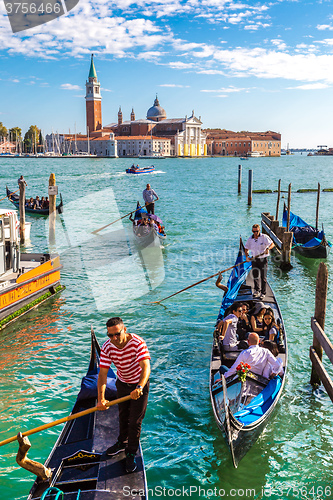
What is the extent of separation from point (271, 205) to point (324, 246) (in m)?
11.0

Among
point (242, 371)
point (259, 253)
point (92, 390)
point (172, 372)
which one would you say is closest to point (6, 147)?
point (259, 253)

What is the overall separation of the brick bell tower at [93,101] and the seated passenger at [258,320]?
91.9 m

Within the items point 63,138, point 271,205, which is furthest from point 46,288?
point 63,138

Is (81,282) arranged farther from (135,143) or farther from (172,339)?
(135,143)

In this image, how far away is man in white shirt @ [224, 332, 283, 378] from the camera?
13.6 ft

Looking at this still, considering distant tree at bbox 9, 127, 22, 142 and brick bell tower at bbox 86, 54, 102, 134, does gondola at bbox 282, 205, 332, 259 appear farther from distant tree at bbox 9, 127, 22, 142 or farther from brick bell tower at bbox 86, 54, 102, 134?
distant tree at bbox 9, 127, 22, 142

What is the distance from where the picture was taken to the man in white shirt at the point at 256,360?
13.6 ft

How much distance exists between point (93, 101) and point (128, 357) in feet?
315

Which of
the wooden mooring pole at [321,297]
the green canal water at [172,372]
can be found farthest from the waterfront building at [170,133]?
the wooden mooring pole at [321,297]

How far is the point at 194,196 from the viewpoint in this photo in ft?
85.3

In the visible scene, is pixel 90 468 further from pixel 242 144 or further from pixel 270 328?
pixel 242 144

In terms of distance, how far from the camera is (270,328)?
16.8ft

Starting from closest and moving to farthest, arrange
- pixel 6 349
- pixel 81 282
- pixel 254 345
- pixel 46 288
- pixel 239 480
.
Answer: pixel 239 480 → pixel 254 345 → pixel 6 349 → pixel 46 288 → pixel 81 282

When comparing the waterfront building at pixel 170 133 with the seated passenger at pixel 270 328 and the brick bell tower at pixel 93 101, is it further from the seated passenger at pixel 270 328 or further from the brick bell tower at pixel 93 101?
the seated passenger at pixel 270 328
